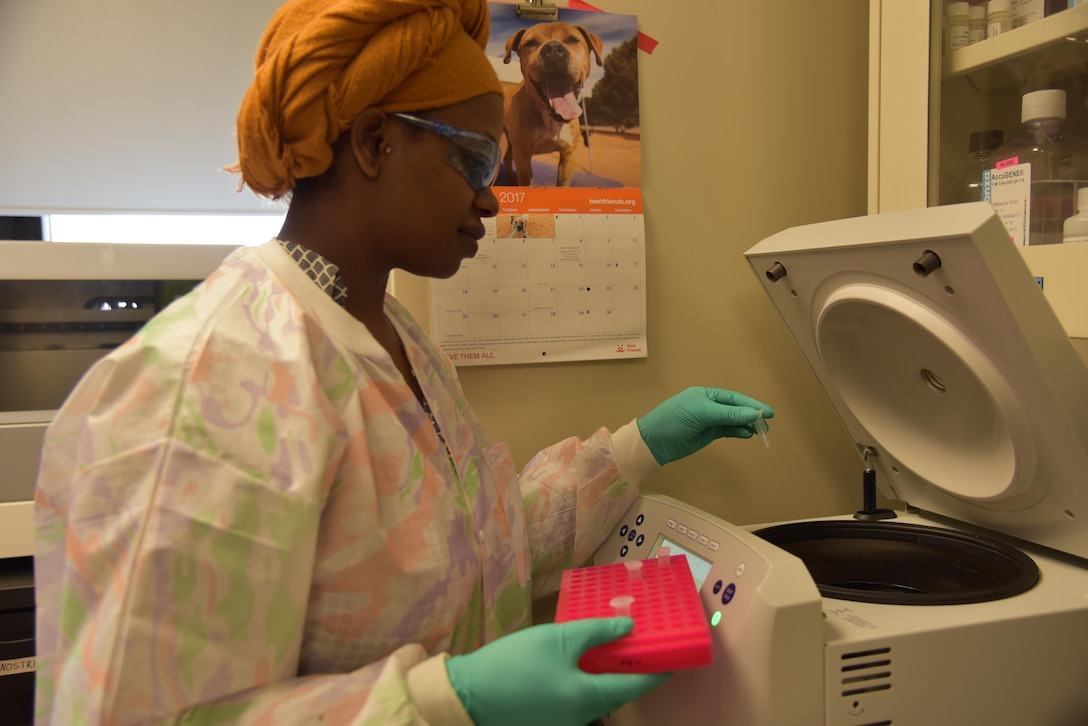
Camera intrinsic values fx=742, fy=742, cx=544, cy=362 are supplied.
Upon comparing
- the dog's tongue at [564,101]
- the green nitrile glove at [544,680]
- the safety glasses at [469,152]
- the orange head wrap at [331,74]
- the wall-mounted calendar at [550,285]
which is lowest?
the green nitrile glove at [544,680]

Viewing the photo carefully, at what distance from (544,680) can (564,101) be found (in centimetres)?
101

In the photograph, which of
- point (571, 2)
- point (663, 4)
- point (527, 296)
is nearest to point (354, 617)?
point (527, 296)

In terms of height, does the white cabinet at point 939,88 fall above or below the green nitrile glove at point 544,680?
above

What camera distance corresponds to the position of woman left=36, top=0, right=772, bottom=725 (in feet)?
2.13

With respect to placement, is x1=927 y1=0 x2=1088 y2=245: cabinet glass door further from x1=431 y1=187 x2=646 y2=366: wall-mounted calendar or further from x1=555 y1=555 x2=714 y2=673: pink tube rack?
x1=555 y1=555 x2=714 y2=673: pink tube rack

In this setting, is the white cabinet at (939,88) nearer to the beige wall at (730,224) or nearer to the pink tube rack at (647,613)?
the beige wall at (730,224)

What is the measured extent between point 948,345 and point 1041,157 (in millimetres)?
404

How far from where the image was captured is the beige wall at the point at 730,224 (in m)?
1.42

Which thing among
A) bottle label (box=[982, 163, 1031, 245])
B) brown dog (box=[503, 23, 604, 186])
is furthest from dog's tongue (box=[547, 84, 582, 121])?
bottle label (box=[982, 163, 1031, 245])

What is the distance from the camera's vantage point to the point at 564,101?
4.46 feet

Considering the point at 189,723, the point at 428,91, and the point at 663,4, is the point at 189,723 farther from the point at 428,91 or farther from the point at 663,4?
the point at 663,4

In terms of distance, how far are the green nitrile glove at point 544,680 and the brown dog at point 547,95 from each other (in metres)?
0.87

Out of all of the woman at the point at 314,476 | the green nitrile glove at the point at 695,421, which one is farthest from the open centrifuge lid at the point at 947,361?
the woman at the point at 314,476

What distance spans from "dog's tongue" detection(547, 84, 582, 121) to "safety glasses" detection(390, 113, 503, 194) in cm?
47
